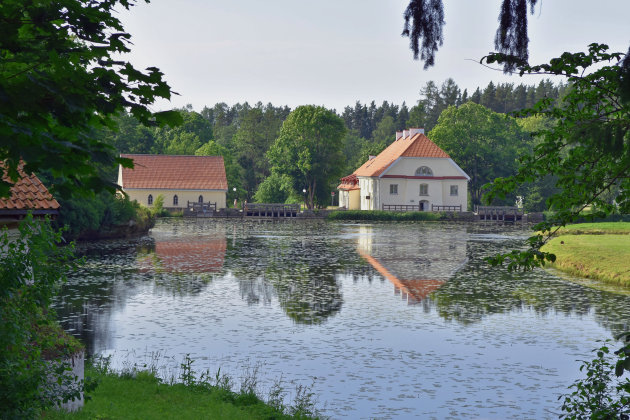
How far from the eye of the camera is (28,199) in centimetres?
1521

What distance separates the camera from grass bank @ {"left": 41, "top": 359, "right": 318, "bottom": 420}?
11984mm

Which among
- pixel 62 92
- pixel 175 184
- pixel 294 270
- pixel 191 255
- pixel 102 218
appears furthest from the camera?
pixel 175 184

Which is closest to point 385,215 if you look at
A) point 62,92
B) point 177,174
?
point 177,174

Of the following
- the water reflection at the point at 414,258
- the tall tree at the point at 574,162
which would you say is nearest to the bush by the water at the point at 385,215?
the water reflection at the point at 414,258

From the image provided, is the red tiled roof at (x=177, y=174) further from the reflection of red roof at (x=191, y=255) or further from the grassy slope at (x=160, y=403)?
the grassy slope at (x=160, y=403)

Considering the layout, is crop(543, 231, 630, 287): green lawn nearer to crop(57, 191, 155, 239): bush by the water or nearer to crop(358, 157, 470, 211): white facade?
crop(57, 191, 155, 239): bush by the water

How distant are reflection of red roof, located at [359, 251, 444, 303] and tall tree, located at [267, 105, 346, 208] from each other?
192ft

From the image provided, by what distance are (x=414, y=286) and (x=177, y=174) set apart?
63.8 metres

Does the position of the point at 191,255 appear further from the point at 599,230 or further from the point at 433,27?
the point at 433,27

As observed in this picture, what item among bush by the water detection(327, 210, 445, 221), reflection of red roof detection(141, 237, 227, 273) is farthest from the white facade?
reflection of red roof detection(141, 237, 227, 273)

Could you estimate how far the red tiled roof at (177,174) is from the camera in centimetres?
8806

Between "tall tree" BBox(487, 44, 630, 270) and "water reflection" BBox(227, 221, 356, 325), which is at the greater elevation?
"tall tree" BBox(487, 44, 630, 270)

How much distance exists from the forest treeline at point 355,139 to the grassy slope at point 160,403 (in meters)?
28.9

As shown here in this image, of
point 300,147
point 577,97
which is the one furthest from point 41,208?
point 300,147
